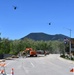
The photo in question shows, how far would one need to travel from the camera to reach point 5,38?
400ft

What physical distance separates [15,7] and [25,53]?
254 ft

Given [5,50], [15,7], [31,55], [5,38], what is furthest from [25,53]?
[15,7]

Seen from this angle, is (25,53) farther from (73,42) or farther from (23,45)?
(23,45)

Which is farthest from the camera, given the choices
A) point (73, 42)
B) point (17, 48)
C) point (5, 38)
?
point (17, 48)

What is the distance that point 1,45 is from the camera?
106m

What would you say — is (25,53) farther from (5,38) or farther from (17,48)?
(17,48)

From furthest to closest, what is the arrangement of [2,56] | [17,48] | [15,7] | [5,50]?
[17,48]
[5,50]
[2,56]
[15,7]

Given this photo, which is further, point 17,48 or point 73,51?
point 17,48

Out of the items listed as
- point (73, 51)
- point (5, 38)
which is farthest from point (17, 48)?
point (73, 51)

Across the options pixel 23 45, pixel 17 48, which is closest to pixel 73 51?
pixel 17 48

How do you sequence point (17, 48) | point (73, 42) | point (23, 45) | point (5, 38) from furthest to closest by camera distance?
point (23, 45)
point (17, 48)
point (5, 38)
point (73, 42)

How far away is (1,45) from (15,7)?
7945 centimetres

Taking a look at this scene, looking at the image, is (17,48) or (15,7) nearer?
(15,7)

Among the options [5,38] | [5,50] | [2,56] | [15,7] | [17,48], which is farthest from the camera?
[17,48]
